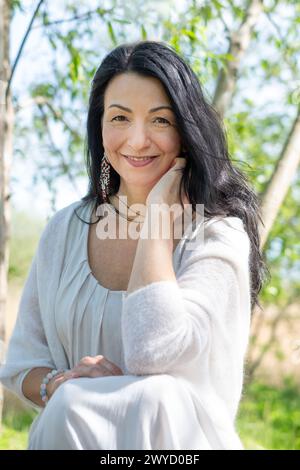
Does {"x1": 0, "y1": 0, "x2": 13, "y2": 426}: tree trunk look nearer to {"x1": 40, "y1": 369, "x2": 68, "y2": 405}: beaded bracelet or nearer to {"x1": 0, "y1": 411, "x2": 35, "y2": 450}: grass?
{"x1": 0, "y1": 411, "x2": 35, "y2": 450}: grass

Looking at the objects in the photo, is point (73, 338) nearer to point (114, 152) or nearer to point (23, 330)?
point (23, 330)

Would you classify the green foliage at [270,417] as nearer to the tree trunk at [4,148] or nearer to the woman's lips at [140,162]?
the tree trunk at [4,148]

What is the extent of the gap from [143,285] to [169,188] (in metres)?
0.43

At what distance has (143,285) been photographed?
7.39 feet

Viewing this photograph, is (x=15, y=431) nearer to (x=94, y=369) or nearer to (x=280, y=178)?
(x=280, y=178)

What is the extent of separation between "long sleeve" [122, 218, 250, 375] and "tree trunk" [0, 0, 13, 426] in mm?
1382

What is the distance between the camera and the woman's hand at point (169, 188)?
251 centimetres

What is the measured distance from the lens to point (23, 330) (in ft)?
8.95

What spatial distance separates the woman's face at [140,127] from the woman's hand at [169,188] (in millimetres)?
53

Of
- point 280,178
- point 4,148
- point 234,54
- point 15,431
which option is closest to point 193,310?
point 4,148

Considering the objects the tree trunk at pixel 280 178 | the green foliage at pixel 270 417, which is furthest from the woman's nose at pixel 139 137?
the green foliage at pixel 270 417

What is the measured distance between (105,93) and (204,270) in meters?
0.77

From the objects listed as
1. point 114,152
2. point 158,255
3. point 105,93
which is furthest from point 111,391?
point 105,93

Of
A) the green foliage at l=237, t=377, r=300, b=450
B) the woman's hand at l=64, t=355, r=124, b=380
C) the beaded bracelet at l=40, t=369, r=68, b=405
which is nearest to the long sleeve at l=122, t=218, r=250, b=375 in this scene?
the woman's hand at l=64, t=355, r=124, b=380
